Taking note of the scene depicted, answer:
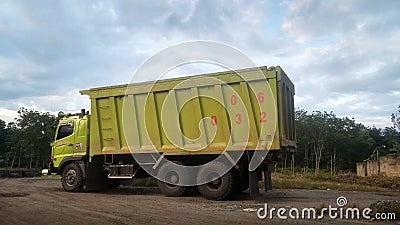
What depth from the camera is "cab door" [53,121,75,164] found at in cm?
1318

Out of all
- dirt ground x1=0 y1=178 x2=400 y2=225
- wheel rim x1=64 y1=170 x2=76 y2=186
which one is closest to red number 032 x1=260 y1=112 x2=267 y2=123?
dirt ground x1=0 y1=178 x2=400 y2=225

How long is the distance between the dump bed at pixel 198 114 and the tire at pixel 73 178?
2.76 ft

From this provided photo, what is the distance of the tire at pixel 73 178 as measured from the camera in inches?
498

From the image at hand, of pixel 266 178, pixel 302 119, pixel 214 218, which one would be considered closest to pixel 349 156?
pixel 302 119

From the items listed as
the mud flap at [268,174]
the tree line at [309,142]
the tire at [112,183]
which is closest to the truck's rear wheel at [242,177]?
the mud flap at [268,174]

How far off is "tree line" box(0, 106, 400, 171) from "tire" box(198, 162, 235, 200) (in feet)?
107

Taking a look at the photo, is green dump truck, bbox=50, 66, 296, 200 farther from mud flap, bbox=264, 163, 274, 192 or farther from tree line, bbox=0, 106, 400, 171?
tree line, bbox=0, 106, 400, 171

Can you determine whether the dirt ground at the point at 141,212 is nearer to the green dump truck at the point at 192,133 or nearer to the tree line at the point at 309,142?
the green dump truck at the point at 192,133

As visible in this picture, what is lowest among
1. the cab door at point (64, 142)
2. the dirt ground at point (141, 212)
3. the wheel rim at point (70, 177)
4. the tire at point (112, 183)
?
the dirt ground at point (141, 212)

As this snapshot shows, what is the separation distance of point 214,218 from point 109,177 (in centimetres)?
588

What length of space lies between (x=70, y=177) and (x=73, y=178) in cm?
15

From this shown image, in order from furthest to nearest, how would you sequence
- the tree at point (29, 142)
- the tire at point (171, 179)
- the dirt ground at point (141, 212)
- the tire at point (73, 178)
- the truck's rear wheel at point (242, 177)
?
the tree at point (29, 142), the tire at point (73, 178), the tire at point (171, 179), the truck's rear wheel at point (242, 177), the dirt ground at point (141, 212)

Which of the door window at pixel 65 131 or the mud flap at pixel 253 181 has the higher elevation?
the door window at pixel 65 131

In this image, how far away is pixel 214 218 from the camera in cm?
706
